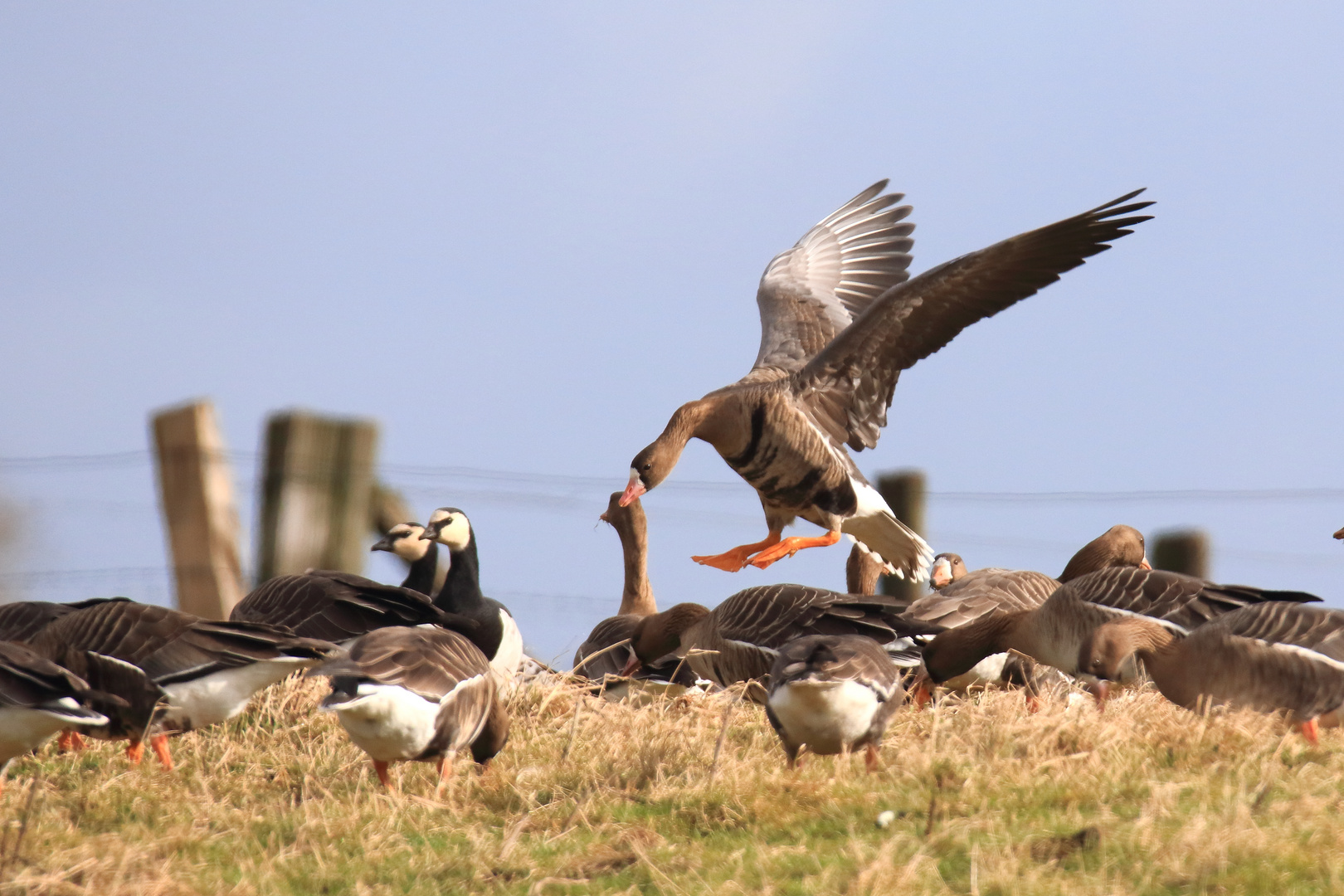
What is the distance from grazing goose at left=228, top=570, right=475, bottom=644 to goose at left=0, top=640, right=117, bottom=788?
247 centimetres

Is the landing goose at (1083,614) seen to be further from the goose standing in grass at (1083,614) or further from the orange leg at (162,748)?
the orange leg at (162,748)

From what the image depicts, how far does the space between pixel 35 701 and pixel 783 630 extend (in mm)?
3963

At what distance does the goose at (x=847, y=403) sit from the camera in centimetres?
1045

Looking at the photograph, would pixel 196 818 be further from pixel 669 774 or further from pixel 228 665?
pixel 669 774

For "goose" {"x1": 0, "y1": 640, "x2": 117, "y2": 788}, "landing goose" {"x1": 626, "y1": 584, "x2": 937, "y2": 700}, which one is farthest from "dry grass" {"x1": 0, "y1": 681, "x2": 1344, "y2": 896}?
"landing goose" {"x1": 626, "y1": 584, "x2": 937, "y2": 700}

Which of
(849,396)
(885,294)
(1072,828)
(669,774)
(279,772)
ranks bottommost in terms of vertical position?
(279,772)

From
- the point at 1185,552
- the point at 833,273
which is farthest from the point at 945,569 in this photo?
the point at 833,273

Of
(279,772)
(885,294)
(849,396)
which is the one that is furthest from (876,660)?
(849,396)

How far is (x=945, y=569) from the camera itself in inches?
485

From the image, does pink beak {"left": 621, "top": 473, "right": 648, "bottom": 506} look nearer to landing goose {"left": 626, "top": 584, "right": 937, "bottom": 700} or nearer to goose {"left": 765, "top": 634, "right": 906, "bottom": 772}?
landing goose {"left": 626, "top": 584, "right": 937, "bottom": 700}

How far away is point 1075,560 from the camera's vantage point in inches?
431

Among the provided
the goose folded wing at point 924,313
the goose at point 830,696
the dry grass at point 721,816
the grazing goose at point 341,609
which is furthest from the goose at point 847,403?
the goose at point 830,696

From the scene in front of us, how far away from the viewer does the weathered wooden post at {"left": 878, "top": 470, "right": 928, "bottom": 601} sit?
1324cm

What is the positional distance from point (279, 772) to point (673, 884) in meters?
2.70
